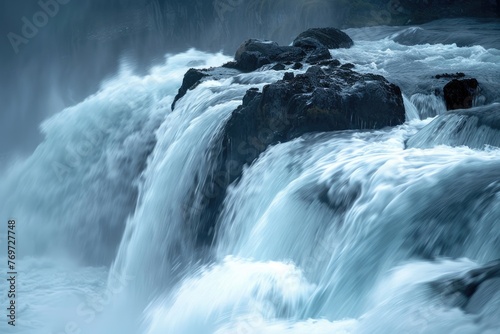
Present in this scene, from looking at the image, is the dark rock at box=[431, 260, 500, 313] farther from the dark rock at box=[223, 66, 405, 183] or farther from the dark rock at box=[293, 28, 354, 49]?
the dark rock at box=[293, 28, 354, 49]

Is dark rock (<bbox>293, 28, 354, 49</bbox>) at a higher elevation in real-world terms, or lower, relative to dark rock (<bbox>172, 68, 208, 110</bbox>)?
higher

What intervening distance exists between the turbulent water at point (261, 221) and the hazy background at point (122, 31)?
308 inches

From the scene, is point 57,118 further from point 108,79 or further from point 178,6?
point 178,6

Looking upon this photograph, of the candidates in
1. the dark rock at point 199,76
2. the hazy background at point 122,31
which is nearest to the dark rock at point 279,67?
the dark rock at point 199,76

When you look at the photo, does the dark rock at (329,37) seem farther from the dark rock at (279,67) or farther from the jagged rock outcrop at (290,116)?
the jagged rock outcrop at (290,116)

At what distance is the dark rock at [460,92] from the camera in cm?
718

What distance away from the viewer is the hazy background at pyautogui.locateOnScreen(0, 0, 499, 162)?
18609mm

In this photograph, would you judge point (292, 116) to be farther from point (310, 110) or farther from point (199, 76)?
point (199, 76)

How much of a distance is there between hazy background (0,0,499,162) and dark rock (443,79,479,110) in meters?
11.0

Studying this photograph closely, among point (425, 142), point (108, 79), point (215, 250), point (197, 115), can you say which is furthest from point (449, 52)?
point (108, 79)

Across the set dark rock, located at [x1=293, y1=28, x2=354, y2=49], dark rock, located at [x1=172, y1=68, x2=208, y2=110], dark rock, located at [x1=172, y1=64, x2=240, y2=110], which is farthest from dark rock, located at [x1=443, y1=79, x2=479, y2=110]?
dark rock, located at [x1=293, y1=28, x2=354, y2=49]

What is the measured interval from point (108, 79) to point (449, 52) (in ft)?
40.5

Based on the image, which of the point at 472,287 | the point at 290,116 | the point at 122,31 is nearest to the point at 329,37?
the point at 290,116

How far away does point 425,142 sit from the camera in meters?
5.36
